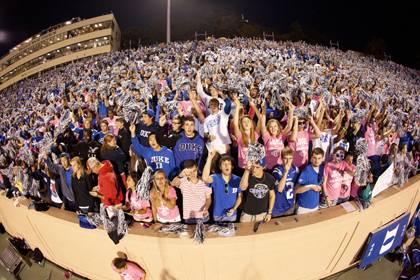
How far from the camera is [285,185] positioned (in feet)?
12.6

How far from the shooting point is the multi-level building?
49.4m

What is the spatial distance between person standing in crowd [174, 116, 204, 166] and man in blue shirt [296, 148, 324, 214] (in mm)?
1636

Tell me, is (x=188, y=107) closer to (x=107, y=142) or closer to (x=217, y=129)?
(x=217, y=129)

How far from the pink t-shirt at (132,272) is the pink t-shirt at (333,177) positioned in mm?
3094

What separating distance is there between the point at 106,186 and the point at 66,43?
57.5 m

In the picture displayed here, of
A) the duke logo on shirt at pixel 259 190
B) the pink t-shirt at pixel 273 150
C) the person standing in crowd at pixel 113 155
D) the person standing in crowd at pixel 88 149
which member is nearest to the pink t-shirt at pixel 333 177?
the pink t-shirt at pixel 273 150

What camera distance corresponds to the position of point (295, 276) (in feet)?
13.7

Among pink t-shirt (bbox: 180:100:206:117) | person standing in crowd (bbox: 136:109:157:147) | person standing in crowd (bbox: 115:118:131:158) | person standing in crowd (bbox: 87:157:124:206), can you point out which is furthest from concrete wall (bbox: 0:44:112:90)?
person standing in crowd (bbox: 87:157:124:206)

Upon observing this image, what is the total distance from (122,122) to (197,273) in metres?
3.16

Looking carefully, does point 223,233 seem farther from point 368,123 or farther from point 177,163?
point 368,123

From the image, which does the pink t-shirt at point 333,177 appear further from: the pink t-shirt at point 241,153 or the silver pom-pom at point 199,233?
the silver pom-pom at point 199,233

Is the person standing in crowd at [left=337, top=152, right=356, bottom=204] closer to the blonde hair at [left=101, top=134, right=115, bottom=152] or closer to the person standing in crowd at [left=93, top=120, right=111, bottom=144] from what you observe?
the blonde hair at [left=101, top=134, right=115, bottom=152]

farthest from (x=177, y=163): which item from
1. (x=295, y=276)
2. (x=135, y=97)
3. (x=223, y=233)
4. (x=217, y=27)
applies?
(x=217, y=27)

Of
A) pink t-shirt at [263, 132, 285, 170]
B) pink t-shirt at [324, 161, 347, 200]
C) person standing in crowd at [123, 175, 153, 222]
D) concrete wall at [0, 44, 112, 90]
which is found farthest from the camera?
concrete wall at [0, 44, 112, 90]
